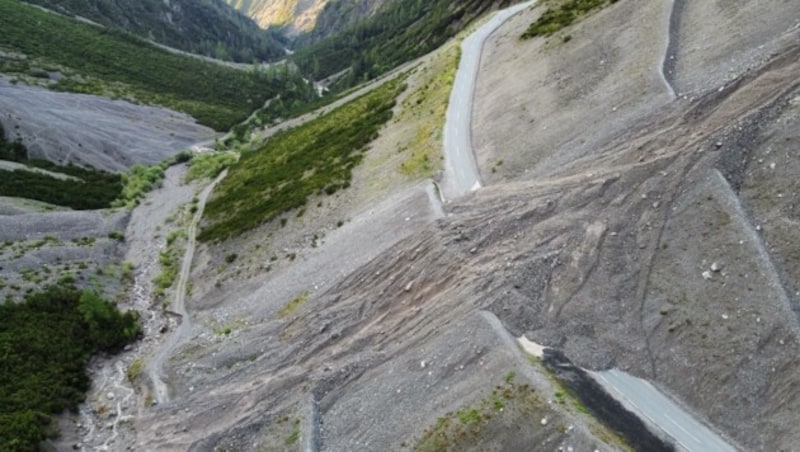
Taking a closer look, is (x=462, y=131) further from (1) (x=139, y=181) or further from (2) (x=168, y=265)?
(1) (x=139, y=181)

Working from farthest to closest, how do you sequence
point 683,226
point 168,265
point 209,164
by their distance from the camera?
point 209,164
point 168,265
point 683,226

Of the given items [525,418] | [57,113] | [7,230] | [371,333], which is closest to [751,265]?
[525,418]

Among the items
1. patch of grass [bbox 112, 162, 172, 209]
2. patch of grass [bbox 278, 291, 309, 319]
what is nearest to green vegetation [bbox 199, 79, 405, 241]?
patch of grass [bbox 112, 162, 172, 209]

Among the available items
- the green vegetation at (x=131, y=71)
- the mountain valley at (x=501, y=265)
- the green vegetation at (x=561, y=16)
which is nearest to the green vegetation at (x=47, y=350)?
the mountain valley at (x=501, y=265)

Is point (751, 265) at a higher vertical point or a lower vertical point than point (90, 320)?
lower

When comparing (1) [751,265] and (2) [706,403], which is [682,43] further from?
(2) [706,403]

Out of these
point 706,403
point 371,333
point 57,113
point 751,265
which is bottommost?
point 706,403

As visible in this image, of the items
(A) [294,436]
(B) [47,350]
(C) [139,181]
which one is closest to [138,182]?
(C) [139,181]
